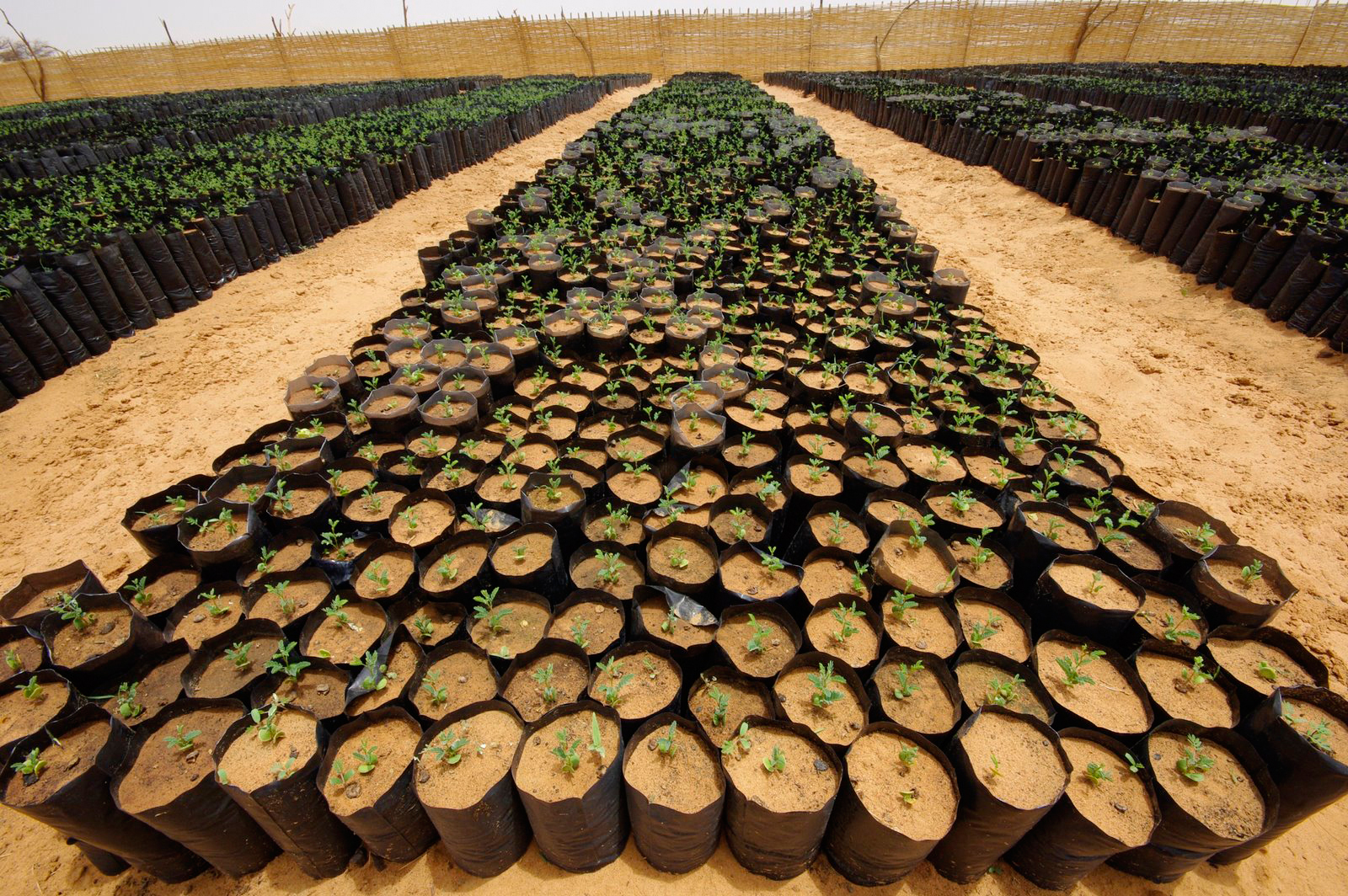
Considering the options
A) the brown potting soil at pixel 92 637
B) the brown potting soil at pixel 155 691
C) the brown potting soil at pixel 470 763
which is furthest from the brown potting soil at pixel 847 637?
the brown potting soil at pixel 92 637

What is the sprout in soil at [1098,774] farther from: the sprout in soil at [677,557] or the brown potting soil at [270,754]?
the brown potting soil at [270,754]

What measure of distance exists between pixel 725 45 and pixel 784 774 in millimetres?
39799

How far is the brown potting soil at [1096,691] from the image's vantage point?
8.22 feet

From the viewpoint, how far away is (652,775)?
7.61ft

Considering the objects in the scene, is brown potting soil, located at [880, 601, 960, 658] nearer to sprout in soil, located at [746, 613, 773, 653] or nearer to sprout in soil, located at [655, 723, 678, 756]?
sprout in soil, located at [746, 613, 773, 653]

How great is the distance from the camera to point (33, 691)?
8.30 ft

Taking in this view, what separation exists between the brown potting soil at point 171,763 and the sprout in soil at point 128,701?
245mm

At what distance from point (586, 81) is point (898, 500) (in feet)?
103

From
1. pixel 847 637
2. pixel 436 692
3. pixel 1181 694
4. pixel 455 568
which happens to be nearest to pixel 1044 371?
pixel 1181 694

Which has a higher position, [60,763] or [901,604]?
[901,604]

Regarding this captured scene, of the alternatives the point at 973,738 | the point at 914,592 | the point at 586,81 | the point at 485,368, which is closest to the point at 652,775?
the point at 973,738

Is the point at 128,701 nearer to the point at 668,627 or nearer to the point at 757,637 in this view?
the point at 668,627

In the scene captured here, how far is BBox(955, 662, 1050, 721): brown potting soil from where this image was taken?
8.30 feet

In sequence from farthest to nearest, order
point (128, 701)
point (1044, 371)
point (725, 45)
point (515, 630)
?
point (725, 45)
point (1044, 371)
point (515, 630)
point (128, 701)
